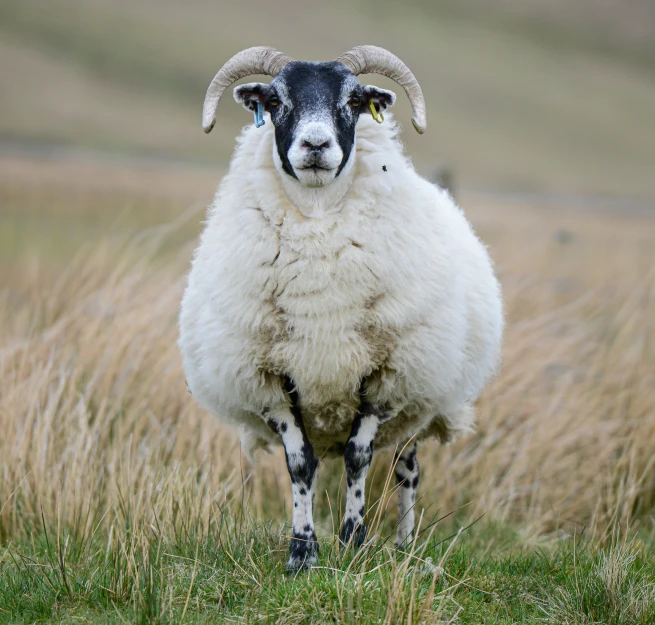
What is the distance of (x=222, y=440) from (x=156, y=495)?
4.87 feet

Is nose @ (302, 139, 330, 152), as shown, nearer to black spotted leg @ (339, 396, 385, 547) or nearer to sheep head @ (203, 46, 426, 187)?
sheep head @ (203, 46, 426, 187)

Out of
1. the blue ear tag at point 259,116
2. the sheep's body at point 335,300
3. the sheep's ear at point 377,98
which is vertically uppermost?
the sheep's ear at point 377,98

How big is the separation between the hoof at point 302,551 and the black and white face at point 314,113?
181 centimetres

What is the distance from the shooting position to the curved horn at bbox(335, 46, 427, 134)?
504cm

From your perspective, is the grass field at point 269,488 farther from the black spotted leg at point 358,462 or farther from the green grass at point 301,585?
the black spotted leg at point 358,462

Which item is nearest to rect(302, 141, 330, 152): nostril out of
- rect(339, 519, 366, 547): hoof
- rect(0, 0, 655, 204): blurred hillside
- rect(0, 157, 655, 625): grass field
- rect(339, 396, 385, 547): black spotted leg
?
rect(339, 396, 385, 547): black spotted leg

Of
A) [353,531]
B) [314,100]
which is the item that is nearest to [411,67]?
[314,100]

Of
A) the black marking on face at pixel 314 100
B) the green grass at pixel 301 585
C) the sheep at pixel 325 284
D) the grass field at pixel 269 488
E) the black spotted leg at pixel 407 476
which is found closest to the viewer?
the green grass at pixel 301 585

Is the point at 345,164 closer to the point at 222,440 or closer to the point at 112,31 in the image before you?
the point at 222,440

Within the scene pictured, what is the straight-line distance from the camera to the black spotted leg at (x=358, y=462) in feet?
15.5

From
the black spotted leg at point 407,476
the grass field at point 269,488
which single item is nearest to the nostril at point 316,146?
the grass field at point 269,488

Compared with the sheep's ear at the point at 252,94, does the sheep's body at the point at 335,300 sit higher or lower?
lower

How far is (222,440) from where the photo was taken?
7.00m

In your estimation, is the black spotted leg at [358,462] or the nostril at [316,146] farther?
the black spotted leg at [358,462]
